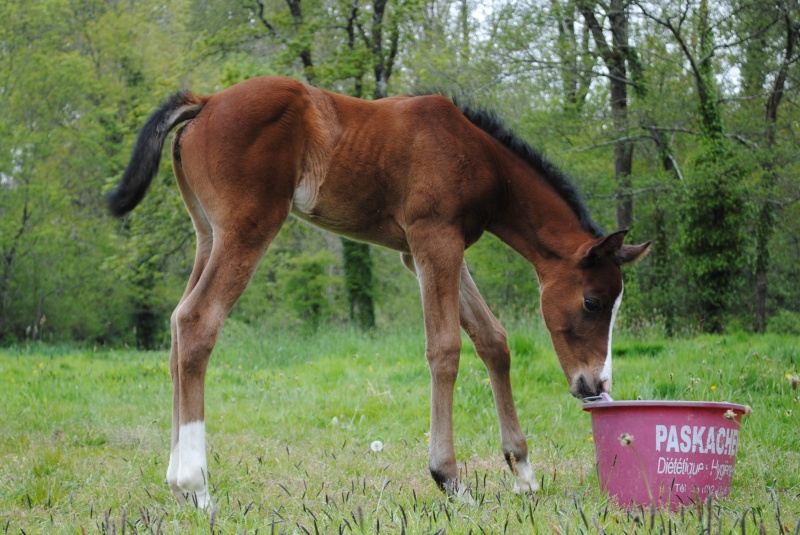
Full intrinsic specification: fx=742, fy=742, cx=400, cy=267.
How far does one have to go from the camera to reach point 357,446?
5250 mm

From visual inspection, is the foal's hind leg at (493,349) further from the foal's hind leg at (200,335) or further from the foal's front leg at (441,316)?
the foal's hind leg at (200,335)

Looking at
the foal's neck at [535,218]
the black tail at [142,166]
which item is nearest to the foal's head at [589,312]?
the foal's neck at [535,218]

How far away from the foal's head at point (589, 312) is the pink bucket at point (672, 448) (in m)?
0.70

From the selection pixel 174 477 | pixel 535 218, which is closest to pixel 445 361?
pixel 535 218

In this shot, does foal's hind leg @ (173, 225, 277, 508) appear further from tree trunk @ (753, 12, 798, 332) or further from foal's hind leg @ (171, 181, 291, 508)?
tree trunk @ (753, 12, 798, 332)

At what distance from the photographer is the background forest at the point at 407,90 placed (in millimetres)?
13516

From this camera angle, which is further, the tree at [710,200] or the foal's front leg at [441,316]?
the tree at [710,200]

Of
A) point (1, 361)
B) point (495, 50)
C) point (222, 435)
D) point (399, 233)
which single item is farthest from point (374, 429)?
point (495, 50)

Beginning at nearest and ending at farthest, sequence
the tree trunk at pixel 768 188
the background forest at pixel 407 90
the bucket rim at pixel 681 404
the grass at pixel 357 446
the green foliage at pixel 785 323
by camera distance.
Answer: the grass at pixel 357 446, the bucket rim at pixel 681 404, the tree trunk at pixel 768 188, the background forest at pixel 407 90, the green foliage at pixel 785 323

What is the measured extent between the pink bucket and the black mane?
4.46 feet

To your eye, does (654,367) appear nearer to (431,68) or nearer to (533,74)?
(533,74)

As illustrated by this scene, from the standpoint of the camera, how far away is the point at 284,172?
3.91m

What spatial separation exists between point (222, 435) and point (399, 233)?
103 inches

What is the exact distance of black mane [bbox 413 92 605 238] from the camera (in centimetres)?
438
